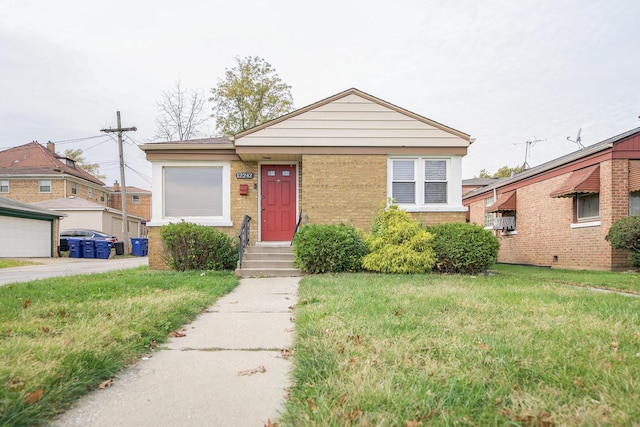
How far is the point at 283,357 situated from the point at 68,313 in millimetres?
2719

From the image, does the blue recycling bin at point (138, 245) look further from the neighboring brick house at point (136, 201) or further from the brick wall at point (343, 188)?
the brick wall at point (343, 188)

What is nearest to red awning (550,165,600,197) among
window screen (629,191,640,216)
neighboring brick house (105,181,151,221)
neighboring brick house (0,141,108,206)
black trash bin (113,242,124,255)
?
window screen (629,191,640,216)

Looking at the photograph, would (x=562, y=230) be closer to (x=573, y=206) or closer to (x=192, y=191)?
(x=573, y=206)

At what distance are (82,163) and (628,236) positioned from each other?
4998cm

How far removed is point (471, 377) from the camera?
244cm

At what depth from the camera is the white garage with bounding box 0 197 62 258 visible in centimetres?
Answer: 1989

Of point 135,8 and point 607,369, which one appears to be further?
point 135,8

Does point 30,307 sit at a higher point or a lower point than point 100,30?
lower

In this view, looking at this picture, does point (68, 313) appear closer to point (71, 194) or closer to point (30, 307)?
point (30, 307)

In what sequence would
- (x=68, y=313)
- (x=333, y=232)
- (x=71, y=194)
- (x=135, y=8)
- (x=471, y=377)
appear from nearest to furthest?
(x=471, y=377)
(x=68, y=313)
(x=333, y=232)
(x=135, y=8)
(x=71, y=194)

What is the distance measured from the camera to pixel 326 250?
8805mm

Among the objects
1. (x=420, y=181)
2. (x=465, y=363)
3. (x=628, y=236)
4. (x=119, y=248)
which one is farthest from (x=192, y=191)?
(x=119, y=248)

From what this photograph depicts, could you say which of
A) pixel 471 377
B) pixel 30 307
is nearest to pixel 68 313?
pixel 30 307

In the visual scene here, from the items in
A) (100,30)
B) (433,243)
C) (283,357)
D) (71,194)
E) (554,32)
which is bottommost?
(283,357)
